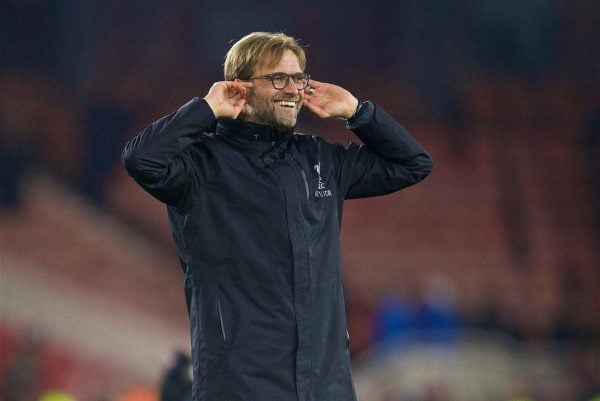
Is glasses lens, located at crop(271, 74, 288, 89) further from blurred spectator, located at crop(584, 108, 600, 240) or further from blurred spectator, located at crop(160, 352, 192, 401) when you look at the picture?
blurred spectator, located at crop(584, 108, 600, 240)

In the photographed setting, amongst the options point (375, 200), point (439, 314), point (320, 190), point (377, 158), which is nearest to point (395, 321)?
point (439, 314)

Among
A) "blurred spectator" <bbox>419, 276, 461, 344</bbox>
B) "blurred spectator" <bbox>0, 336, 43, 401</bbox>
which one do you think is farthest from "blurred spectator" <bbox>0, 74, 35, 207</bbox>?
"blurred spectator" <bbox>419, 276, 461, 344</bbox>

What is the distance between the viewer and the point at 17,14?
396 centimetres

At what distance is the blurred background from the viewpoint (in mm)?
3916

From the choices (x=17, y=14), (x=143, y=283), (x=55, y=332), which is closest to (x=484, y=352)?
(x=143, y=283)

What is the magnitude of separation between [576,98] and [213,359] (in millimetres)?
2619

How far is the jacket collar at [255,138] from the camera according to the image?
6.63ft

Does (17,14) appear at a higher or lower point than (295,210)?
higher

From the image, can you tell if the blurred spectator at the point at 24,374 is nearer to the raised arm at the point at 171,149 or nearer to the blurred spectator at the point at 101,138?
the blurred spectator at the point at 101,138

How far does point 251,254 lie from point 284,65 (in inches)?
15.6

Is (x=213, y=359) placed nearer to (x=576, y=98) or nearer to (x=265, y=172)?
(x=265, y=172)

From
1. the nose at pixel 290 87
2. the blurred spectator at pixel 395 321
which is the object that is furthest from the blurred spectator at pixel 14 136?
the nose at pixel 290 87

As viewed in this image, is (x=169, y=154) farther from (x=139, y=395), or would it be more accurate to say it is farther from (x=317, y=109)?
(x=139, y=395)

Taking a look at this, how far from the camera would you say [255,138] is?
2029 millimetres
